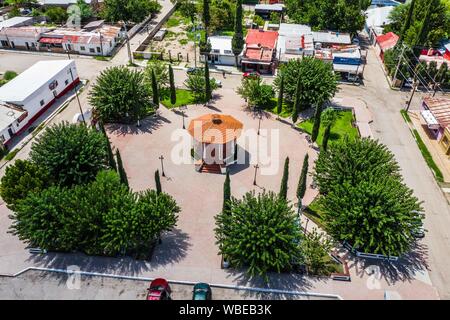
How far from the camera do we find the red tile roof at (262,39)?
253ft

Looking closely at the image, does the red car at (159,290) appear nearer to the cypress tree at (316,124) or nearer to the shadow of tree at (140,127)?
the shadow of tree at (140,127)

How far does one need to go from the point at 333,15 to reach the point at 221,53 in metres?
30.8

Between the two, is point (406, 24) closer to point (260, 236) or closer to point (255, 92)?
point (255, 92)

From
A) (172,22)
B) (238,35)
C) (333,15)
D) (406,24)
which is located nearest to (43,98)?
(238,35)

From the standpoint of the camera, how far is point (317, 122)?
51625mm

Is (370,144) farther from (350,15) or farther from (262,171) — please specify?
(350,15)

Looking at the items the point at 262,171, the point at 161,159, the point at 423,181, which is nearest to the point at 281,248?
the point at 262,171

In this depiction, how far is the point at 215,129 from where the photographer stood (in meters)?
48.5

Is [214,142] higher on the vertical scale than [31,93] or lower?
lower

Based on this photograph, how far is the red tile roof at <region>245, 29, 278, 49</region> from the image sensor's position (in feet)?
253

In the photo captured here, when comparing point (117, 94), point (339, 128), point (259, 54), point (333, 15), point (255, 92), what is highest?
point (333, 15)

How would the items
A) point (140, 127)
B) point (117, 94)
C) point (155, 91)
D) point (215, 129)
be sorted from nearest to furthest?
point (215, 129) < point (117, 94) < point (140, 127) < point (155, 91)

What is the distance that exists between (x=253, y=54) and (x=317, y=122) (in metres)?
29.3
